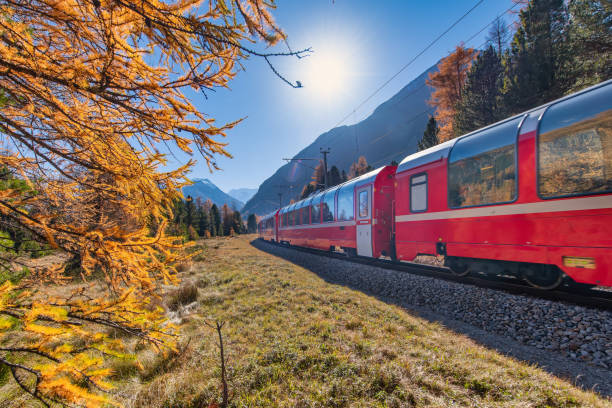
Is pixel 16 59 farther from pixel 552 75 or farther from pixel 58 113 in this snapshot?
pixel 552 75

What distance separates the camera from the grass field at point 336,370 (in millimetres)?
2094

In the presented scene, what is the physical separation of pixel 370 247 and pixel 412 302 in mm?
3752

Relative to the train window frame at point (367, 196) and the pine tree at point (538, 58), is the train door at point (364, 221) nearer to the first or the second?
the train window frame at point (367, 196)

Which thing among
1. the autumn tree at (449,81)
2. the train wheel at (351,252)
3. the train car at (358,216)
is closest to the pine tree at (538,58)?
the autumn tree at (449,81)

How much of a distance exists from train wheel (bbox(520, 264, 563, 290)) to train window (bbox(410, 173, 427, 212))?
248cm

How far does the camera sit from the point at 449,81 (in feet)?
89.7

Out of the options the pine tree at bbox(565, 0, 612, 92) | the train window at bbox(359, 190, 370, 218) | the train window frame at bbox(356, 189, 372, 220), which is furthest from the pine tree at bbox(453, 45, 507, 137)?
the train window at bbox(359, 190, 370, 218)

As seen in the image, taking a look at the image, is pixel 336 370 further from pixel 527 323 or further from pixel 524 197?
pixel 524 197

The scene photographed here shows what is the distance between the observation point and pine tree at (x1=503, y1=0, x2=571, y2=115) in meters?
15.9

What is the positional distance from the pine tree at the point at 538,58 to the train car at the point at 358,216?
48.3ft

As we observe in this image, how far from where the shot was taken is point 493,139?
5117mm

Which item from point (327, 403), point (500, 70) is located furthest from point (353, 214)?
point (500, 70)

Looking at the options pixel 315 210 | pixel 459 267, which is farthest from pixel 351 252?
pixel 459 267

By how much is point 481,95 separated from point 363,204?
19167mm
